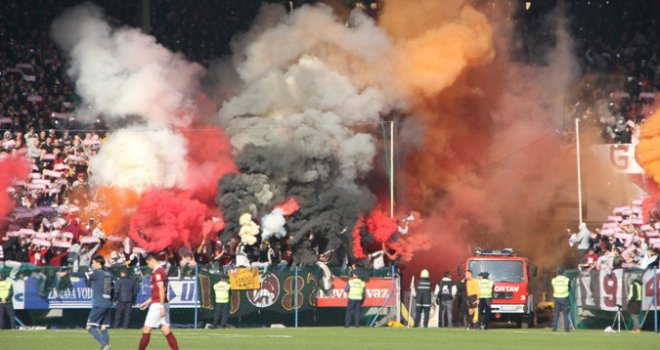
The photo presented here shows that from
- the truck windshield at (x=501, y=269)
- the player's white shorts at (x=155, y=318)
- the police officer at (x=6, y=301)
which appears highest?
the truck windshield at (x=501, y=269)

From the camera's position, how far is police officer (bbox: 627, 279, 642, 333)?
4222 cm

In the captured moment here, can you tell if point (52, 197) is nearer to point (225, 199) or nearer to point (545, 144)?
point (225, 199)

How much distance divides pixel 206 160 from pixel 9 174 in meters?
7.72

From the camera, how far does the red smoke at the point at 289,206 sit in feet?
163

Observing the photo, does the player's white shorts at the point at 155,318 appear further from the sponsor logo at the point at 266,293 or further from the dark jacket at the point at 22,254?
the dark jacket at the point at 22,254

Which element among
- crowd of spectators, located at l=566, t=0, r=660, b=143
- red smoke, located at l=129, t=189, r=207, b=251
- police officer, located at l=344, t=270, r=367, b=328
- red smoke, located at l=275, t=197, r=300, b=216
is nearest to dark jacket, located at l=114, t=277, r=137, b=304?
red smoke, located at l=129, t=189, r=207, b=251

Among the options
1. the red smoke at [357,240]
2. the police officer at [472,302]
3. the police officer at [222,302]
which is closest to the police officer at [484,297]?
the police officer at [472,302]

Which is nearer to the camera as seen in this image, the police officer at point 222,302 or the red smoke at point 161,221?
the police officer at point 222,302

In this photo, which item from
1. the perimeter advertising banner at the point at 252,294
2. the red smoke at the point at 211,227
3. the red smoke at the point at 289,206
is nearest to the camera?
the perimeter advertising banner at the point at 252,294

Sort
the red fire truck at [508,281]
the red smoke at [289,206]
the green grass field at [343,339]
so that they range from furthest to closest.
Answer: the red smoke at [289,206]
the red fire truck at [508,281]
the green grass field at [343,339]

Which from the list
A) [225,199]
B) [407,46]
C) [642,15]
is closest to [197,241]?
[225,199]

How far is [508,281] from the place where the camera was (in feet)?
156

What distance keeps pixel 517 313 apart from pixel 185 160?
13606 millimetres

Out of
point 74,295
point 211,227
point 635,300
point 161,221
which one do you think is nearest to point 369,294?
point 211,227
